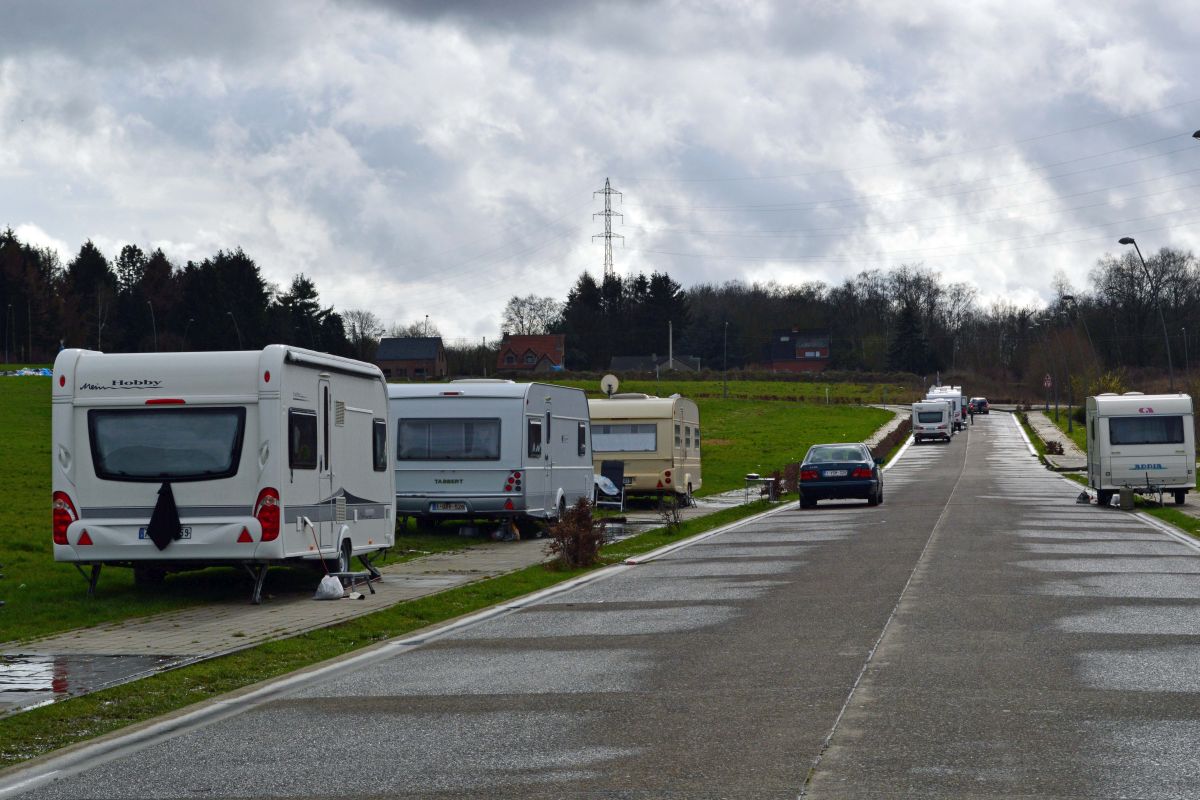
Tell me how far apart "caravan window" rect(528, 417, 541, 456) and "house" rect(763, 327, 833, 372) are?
4816 inches

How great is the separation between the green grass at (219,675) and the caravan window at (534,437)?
7.77m

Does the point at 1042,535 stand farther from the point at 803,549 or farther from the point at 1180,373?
the point at 1180,373

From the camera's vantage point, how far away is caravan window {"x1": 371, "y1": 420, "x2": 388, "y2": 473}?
60.3 ft

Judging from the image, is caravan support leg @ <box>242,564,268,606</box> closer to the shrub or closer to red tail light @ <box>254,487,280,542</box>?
red tail light @ <box>254,487,280,542</box>

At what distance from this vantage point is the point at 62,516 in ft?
49.5

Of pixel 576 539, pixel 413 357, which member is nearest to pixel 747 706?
pixel 576 539

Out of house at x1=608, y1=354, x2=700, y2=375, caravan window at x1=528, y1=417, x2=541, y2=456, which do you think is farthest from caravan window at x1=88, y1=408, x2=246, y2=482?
house at x1=608, y1=354, x2=700, y2=375

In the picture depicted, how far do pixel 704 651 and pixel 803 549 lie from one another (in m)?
10.8

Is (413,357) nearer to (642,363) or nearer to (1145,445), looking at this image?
(642,363)

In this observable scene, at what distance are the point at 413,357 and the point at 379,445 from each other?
134 m

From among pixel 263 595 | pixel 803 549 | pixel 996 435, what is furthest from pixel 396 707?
pixel 996 435

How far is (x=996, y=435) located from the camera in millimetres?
87312

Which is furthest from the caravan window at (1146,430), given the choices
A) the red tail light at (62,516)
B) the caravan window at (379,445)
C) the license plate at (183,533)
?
the red tail light at (62,516)

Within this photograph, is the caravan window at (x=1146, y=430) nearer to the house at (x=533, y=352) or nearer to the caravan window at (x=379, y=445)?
the caravan window at (x=379, y=445)
